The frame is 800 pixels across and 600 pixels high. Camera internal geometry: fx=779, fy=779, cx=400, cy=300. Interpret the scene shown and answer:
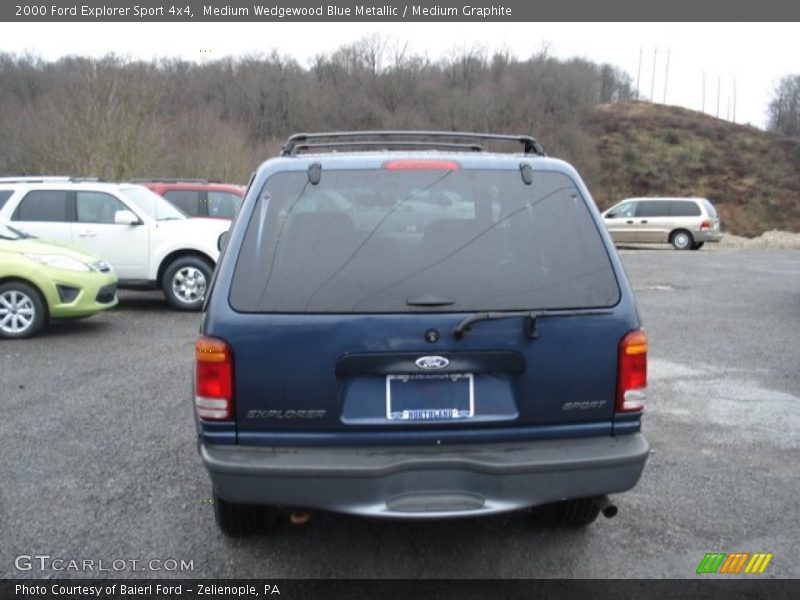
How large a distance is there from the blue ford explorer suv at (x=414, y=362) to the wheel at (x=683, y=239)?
80.7ft

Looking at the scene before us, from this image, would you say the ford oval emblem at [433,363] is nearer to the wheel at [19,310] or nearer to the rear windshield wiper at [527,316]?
the rear windshield wiper at [527,316]

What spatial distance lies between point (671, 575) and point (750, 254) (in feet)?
70.2

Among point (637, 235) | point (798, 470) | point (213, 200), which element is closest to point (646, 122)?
point (637, 235)

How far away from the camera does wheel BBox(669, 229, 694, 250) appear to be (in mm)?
26297

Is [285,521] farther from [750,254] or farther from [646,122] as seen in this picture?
[646,122]

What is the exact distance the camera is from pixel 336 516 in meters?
4.18

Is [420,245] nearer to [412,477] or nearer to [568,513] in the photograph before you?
[412,477]

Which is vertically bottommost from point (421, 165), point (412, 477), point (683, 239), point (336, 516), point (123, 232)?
point (683, 239)

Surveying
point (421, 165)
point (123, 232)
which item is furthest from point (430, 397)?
point (123, 232)

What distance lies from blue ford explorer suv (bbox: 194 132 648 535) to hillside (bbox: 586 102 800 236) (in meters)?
55.1

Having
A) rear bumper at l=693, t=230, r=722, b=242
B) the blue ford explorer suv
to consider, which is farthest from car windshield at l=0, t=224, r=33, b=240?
rear bumper at l=693, t=230, r=722, b=242

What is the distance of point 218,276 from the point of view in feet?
10.6

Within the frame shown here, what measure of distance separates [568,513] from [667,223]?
79.4 ft

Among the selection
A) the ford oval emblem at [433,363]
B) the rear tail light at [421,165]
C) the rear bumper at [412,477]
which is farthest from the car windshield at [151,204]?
the ford oval emblem at [433,363]
